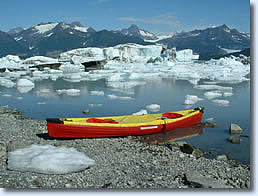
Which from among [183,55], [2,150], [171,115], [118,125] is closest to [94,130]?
[118,125]

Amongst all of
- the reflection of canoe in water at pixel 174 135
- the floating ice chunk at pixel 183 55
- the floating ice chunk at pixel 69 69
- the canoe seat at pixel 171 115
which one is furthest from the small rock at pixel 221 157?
the floating ice chunk at pixel 183 55

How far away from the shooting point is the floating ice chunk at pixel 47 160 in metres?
3.77

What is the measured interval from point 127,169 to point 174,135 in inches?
104

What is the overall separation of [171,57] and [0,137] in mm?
32283

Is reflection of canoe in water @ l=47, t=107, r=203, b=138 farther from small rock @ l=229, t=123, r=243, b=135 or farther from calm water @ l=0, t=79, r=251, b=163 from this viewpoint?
small rock @ l=229, t=123, r=243, b=135

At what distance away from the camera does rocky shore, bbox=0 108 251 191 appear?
11.2 feet

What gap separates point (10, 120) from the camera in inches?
294

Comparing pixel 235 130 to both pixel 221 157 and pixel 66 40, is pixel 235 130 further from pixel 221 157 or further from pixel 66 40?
pixel 66 40

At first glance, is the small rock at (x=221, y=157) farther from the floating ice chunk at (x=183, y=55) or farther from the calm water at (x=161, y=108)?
the floating ice chunk at (x=183, y=55)

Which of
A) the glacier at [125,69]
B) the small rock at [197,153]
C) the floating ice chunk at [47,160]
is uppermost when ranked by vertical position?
the glacier at [125,69]

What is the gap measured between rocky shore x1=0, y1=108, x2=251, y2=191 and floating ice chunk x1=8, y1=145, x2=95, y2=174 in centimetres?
9

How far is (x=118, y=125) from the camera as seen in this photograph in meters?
5.92

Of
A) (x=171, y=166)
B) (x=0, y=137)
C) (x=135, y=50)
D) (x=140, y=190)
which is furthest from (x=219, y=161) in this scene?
(x=135, y=50)

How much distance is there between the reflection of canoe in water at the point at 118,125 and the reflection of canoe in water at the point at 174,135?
10cm
